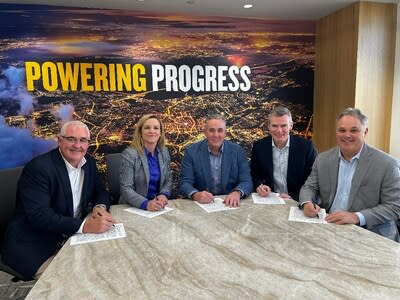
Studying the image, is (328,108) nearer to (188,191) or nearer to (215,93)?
(215,93)

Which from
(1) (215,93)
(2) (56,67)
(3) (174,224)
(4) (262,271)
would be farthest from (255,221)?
(2) (56,67)

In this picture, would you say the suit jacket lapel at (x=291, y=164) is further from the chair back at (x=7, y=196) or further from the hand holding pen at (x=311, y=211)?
the chair back at (x=7, y=196)

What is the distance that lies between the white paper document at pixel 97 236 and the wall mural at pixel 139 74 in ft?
9.23

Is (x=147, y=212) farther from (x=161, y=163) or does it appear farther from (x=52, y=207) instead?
(x=161, y=163)

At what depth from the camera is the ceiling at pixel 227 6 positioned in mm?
3836

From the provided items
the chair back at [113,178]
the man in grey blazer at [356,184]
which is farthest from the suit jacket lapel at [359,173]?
the chair back at [113,178]

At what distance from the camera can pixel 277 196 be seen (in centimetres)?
232

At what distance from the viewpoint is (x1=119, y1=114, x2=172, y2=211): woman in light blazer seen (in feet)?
8.10

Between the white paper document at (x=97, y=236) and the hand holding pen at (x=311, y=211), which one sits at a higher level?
the hand holding pen at (x=311, y=211)

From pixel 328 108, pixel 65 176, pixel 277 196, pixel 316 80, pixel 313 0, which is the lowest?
pixel 277 196

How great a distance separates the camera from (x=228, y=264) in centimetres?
132

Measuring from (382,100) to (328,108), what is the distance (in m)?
0.70

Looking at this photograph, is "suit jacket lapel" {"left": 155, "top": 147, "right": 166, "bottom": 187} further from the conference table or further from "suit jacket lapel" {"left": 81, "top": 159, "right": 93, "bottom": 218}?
the conference table

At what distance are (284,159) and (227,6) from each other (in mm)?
2373
